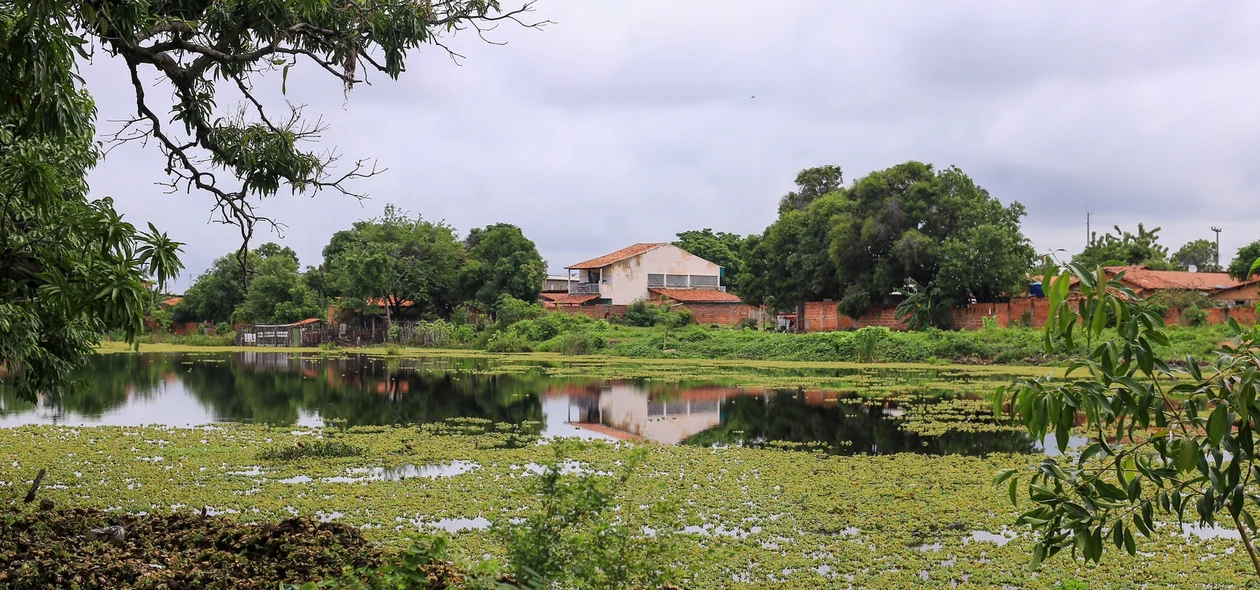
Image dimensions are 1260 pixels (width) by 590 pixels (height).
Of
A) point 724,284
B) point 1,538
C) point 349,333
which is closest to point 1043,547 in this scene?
point 1,538

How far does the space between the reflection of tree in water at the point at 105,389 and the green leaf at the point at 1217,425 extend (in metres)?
9.78

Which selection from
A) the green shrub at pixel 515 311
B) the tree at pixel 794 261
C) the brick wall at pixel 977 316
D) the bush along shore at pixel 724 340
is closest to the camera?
the brick wall at pixel 977 316

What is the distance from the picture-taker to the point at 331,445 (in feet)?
43.7

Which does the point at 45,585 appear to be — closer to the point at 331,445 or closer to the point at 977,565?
the point at 977,565

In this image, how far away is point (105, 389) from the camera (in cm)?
2514

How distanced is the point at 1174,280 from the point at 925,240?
41.2 ft

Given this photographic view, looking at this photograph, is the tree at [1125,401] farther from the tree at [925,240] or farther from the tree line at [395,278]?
the tree line at [395,278]

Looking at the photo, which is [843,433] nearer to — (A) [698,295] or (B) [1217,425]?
(B) [1217,425]

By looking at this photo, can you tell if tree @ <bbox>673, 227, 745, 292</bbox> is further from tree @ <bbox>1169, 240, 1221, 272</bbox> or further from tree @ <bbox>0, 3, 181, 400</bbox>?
tree @ <bbox>0, 3, 181, 400</bbox>

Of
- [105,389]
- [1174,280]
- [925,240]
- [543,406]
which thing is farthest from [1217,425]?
[1174,280]

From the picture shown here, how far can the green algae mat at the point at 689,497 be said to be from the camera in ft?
23.1

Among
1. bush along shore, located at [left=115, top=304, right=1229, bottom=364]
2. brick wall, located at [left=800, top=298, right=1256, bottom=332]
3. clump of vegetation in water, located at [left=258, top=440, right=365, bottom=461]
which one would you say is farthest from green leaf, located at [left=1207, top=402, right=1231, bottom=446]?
brick wall, located at [left=800, top=298, right=1256, bottom=332]

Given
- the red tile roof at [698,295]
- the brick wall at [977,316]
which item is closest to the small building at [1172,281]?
the brick wall at [977,316]

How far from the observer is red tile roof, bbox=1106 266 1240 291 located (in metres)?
38.3
